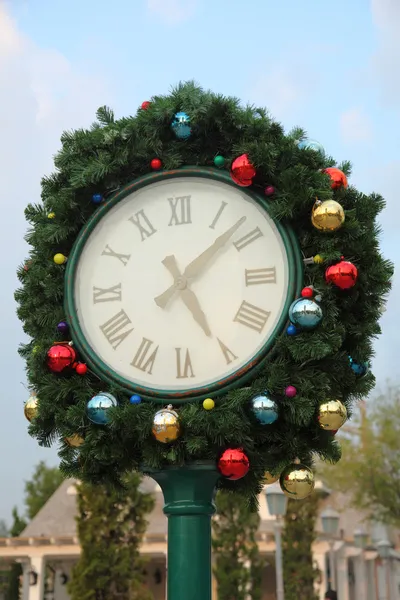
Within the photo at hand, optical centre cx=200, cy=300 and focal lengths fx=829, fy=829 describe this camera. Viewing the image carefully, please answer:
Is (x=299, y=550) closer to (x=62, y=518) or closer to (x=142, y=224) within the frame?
(x=62, y=518)

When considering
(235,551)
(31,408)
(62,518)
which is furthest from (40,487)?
(31,408)

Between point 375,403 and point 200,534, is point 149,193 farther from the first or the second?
point 375,403

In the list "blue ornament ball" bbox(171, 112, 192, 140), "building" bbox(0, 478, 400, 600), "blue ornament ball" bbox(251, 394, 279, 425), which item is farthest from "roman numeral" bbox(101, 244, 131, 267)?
"building" bbox(0, 478, 400, 600)

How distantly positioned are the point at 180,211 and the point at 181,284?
297mm

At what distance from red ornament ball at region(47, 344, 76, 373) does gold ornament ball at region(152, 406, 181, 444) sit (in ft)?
1.36

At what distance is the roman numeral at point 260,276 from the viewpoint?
2.99m

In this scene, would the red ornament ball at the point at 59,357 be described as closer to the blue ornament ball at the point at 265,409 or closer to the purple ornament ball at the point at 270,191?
the blue ornament ball at the point at 265,409

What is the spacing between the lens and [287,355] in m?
2.87

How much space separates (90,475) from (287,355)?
2.81ft

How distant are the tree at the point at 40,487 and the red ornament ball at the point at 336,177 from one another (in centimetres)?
3476

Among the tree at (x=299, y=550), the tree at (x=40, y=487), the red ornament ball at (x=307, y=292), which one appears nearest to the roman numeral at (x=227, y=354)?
the red ornament ball at (x=307, y=292)

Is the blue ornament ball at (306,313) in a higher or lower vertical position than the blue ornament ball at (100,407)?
higher

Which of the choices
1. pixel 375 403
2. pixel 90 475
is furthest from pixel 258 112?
pixel 375 403

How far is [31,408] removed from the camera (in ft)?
10.0
